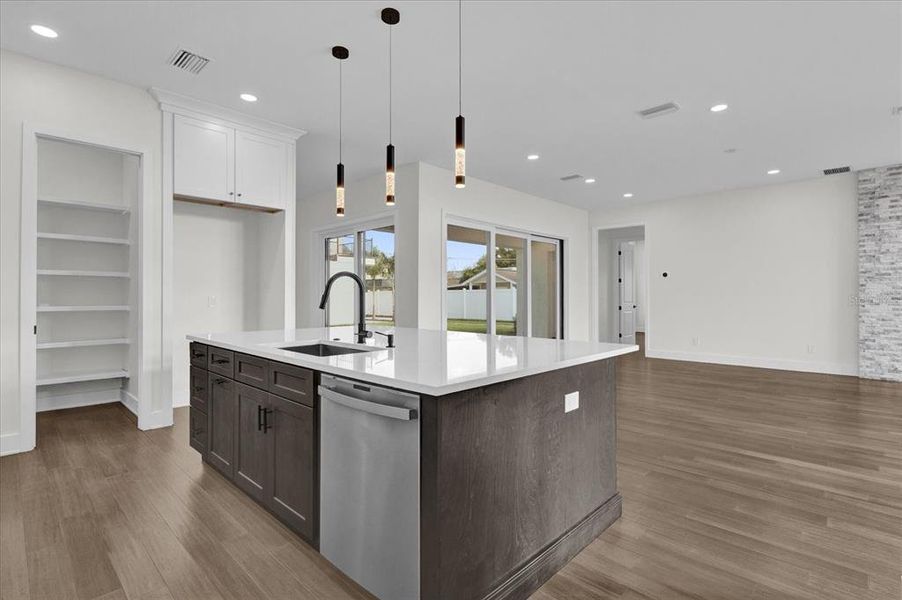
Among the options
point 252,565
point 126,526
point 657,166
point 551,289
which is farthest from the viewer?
point 551,289

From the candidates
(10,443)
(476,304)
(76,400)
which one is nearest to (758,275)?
(476,304)

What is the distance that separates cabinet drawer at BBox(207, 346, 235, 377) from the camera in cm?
260

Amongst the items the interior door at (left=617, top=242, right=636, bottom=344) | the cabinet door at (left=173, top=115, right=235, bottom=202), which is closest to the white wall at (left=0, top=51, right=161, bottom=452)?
the cabinet door at (left=173, top=115, right=235, bottom=202)

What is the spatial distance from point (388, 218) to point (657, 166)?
11.7 feet

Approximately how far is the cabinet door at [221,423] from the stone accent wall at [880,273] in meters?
7.54

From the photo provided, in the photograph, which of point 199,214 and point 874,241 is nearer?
point 199,214

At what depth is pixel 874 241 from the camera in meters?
5.93

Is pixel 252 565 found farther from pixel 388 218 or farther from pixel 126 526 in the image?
pixel 388 218

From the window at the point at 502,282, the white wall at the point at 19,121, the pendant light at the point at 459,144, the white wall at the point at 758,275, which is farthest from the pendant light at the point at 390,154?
the white wall at the point at 758,275

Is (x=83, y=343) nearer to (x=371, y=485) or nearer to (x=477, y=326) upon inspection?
(x=371, y=485)

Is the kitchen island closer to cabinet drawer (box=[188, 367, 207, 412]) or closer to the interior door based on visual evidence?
cabinet drawer (box=[188, 367, 207, 412])

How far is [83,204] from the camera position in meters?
4.27

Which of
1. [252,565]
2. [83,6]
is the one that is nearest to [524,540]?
[252,565]

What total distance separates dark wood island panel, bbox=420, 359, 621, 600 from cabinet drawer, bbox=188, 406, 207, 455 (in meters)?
2.10
